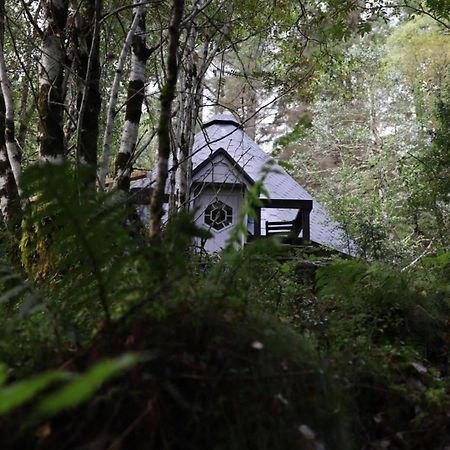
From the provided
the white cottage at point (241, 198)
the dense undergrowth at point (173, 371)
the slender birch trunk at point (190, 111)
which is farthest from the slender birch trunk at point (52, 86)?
the white cottage at point (241, 198)

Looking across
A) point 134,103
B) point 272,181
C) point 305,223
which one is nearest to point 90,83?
point 134,103

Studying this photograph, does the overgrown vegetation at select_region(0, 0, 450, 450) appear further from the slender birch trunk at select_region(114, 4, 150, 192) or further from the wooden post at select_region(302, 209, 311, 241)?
the wooden post at select_region(302, 209, 311, 241)

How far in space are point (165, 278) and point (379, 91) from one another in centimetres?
2168

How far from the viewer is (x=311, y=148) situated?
2094 centimetres

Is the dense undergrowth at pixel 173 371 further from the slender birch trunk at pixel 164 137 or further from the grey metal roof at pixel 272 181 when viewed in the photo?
the grey metal roof at pixel 272 181

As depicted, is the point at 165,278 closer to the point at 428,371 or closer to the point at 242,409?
the point at 242,409

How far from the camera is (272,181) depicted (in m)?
10.4

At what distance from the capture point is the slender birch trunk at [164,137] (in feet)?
5.52

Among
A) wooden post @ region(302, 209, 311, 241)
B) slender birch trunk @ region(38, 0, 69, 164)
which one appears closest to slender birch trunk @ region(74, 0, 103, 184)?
slender birch trunk @ region(38, 0, 69, 164)

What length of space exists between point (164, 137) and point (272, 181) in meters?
8.70

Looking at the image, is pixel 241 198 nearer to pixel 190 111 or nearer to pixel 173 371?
pixel 190 111

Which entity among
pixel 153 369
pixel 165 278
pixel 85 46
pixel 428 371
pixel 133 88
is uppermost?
pixel 85 46

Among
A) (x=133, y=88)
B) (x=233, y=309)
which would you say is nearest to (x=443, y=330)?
(x=233, y=309)

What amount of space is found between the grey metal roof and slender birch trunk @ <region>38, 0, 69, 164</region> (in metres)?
5.31
